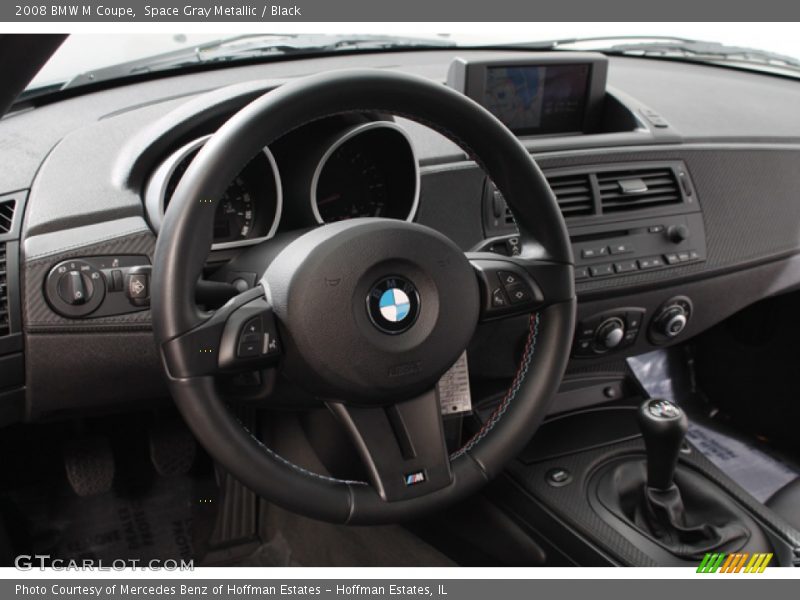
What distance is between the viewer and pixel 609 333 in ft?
5.65

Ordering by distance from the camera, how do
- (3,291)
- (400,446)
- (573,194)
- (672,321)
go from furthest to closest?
(672,321), (573,194), (3,291), (400,446)

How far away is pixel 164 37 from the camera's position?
164 cm

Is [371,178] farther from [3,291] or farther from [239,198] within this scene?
[3,291]

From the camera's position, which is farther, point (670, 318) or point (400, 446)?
point (670, 318)

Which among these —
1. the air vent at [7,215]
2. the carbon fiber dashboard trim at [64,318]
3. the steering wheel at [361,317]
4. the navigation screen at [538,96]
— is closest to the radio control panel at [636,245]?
the navigation screen at [538,96]

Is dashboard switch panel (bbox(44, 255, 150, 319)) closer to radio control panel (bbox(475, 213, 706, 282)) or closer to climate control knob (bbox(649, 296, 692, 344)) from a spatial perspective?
radio control panel (bbox(475, 213, 706, 282))

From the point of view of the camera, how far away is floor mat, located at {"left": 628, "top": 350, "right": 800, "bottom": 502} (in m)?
2.02

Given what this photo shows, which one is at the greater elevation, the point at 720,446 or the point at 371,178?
the point at 371,178

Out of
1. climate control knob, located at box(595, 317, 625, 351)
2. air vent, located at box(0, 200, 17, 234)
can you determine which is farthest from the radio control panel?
air vent, located at box(0, 200, 17, 234)

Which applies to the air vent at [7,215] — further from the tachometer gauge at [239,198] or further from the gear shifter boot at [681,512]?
the gear shifter boot at [681,512]

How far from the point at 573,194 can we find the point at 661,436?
0.53 m

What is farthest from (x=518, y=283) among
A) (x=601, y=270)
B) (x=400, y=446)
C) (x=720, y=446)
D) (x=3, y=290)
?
(x=720, y=446)

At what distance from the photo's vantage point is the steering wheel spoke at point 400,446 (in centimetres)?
105

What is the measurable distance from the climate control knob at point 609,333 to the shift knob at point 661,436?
0.26m
